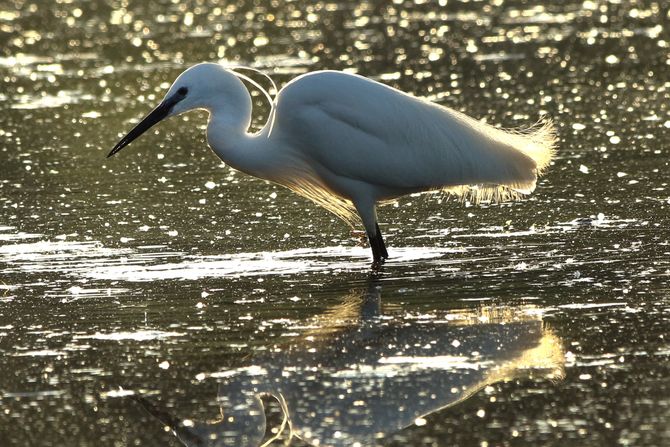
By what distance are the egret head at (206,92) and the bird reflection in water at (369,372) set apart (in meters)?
1.99

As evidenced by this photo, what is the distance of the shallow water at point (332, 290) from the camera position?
18.9 feet

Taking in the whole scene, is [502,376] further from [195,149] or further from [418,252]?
[195,149]

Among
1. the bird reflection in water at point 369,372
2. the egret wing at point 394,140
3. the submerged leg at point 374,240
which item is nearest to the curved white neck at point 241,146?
the egret wing at point 394,140

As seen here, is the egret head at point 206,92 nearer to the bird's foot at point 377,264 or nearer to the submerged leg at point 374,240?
the submerged leg at point 374,240

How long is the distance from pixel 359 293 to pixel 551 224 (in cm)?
194

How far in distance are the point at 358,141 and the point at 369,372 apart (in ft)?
9.56

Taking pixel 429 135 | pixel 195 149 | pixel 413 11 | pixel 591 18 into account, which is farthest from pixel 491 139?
pixel 413 11

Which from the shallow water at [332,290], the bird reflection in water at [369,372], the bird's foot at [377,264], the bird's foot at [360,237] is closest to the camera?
the bird reflection in water at [369,372]

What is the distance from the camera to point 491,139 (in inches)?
361

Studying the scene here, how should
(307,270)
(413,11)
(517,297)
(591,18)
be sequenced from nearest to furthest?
1. (517,297)
2. (307,270)
3. (591,18)
4. (413,11)

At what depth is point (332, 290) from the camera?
796cm

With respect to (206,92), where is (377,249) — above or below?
below

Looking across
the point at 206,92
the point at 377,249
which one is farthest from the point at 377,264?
the point at 206,92

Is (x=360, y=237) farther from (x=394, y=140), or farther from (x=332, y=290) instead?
(x=332, y=290)
